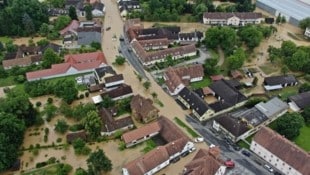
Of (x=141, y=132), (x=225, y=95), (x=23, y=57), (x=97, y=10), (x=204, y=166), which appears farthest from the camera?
(x=97, y=10)

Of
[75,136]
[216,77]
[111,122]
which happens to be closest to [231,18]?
[216,77]

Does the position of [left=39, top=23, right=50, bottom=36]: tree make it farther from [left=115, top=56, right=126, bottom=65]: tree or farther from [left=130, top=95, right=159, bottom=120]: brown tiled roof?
[left=130, top=95, right=159, bottom=120]: brown tiled roof

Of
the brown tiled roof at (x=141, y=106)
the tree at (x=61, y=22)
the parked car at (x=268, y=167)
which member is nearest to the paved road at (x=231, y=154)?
the parked car at (x=268, y=167)

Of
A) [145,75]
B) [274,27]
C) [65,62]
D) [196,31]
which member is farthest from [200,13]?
[65,62]

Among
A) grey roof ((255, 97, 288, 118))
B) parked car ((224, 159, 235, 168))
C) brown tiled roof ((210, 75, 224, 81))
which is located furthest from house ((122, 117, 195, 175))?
brown tiled roof ((210, 75, 224, 81))

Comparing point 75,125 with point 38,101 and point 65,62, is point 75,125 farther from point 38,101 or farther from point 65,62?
point 65,62

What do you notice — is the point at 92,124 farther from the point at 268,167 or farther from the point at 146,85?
the point at 268,167

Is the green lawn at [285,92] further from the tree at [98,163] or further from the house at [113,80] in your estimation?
the tree at [98,163]
